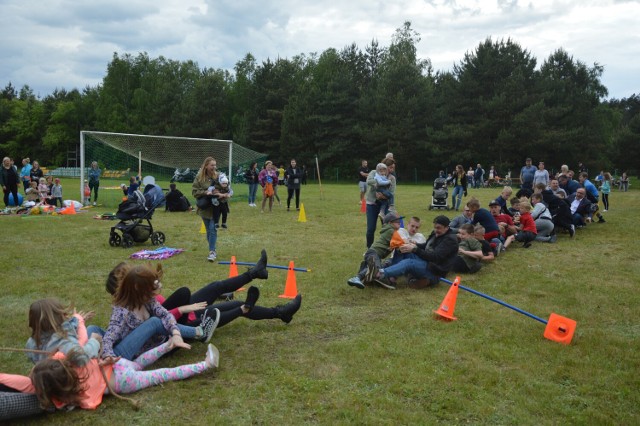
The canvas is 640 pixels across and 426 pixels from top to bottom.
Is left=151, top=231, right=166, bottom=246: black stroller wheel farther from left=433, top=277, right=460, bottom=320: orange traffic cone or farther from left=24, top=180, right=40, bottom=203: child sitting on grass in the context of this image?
left=24, top=180, right=40, bottom=203: child sitting on grass

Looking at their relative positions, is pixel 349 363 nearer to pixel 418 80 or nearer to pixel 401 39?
pixel 418 80

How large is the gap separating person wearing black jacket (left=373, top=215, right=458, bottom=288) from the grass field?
10.3 inches

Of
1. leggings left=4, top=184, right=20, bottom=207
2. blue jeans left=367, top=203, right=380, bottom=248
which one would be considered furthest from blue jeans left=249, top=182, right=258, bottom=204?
blue jeans left=367, top=203, right=380, bottom=248

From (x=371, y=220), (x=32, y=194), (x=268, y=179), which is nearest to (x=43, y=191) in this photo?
(x=32, y=194)

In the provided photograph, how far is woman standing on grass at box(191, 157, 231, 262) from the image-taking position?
865 centimetres

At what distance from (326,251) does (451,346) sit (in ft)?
17.0

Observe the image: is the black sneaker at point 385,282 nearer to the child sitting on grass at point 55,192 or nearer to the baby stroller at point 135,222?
the baby stroller at point 135,222

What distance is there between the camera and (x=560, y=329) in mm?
5281

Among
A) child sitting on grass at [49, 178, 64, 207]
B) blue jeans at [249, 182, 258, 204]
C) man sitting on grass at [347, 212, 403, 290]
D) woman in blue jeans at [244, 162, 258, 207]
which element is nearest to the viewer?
man sitting on grass at [347, 212, 403, 290]

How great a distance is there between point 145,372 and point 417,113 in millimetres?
42608

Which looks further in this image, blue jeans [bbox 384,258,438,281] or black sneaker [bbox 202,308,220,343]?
blue jeans [bbox 384,258,438,281]

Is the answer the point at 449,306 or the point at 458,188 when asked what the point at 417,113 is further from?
the point at 449,306

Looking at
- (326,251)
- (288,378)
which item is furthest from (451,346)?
(326,251)

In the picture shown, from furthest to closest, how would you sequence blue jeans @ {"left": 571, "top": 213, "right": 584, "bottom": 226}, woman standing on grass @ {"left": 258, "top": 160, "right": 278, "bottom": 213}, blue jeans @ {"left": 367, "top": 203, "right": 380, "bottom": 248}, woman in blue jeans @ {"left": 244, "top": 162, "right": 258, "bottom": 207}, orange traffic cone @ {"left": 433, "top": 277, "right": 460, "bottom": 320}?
woman in blue jeans @ {"left": 244, "top": 162, "right": 258, "bottom": 207}, woman standing on grass @ {"left": 258, "top": 160, "right": 278, "bottom": 213}, blue jeans @ {"left": 571, "top": 213, "right": 584, "bottom": 226}, blue jeans @ {"left": 367, "top": 203, "right": 380, "bottom": 248}, orange traffic cone @ {"left": 433, "top": 277, "right": 460, "bottom": 320}
